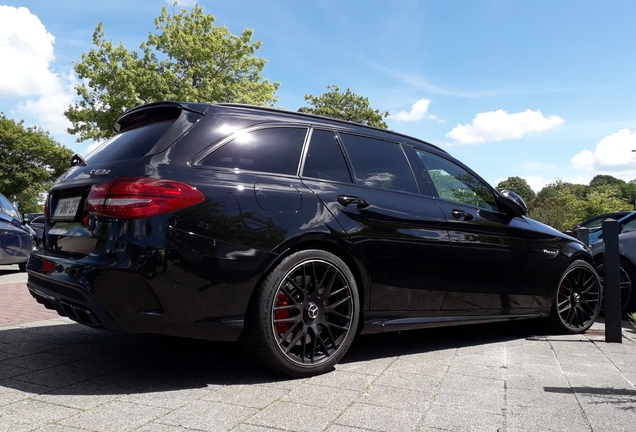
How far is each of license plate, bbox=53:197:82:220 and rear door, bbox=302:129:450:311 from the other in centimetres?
135

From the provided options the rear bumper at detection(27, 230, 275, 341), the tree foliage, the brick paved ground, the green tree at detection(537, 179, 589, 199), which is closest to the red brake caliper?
the rear bumper at detection(27, 230, 275, 341)

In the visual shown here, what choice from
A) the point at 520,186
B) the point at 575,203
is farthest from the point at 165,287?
the point at 520,186

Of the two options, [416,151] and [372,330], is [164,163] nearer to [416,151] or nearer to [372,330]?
[372,330]

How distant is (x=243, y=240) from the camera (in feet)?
10.3

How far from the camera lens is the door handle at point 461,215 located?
4.37 meters

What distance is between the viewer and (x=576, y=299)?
547cm

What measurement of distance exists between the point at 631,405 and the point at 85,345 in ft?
11.4

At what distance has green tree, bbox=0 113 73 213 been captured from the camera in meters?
55.4

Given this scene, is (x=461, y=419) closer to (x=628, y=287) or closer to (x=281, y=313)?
(x=281, y=313)

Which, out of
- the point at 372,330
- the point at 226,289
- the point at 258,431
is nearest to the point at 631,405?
the point at 372,330

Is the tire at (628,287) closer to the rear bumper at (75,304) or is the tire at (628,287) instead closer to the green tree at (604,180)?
the rear bumper at (75,304)

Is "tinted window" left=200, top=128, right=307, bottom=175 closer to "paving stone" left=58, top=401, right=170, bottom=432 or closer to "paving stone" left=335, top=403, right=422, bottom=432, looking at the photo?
"paving stone" left=58, top=401, right=170, bottom=432

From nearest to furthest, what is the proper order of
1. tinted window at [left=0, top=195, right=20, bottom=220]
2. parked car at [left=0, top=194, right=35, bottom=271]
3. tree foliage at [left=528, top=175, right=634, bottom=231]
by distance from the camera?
parked car at [left=0, top=194, right=35, bottom=271] < tinted window at [left=0, top=195, right=20, bottom=220] < tree foliage at [left=528, top=175, right=634, bottom=231]

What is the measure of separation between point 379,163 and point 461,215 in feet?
2.60
